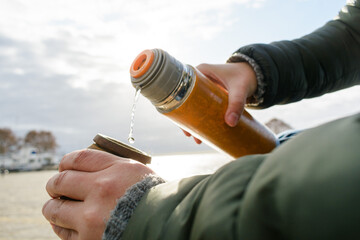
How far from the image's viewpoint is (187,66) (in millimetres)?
1547

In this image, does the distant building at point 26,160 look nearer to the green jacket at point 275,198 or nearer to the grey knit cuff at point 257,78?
the grey knit cuff at point 257,78

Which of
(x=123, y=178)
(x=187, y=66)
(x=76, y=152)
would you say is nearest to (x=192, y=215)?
(x=123, y=178)

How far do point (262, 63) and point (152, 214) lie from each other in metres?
1.34

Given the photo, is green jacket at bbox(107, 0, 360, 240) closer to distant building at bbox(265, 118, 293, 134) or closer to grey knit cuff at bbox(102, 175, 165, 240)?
grey knit cuff at bbox(102, 175, 165, 240)

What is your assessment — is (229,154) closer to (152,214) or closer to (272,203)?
(152,214)

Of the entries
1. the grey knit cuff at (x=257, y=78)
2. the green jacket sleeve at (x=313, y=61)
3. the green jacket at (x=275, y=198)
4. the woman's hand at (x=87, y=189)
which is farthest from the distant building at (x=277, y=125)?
the green jacket at (x=275, y=198)

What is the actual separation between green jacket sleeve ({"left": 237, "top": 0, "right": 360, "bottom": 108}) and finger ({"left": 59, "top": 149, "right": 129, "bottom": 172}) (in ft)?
3.82

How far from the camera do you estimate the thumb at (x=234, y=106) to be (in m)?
1.55

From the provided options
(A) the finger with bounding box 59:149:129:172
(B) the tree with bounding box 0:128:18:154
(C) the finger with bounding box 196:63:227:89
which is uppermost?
(C) the finger with bounding box 196:63:227:89

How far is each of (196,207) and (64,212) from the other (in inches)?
23.7

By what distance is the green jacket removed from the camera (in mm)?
419

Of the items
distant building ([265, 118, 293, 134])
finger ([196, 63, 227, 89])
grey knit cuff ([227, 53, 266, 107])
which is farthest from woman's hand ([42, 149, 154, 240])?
distant building ([265, 118, 293, 134])

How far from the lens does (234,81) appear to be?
1.71m

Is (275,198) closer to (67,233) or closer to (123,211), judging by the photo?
(123,211)
